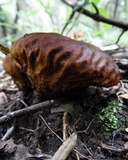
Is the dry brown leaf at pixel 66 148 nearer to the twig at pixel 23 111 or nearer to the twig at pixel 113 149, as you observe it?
the twig at pixel 113 149

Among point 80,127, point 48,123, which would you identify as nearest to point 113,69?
point 80,127

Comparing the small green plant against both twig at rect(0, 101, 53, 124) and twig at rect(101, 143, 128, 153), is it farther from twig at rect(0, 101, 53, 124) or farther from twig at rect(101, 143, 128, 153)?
twig at rect(0, 101, 53, 124)

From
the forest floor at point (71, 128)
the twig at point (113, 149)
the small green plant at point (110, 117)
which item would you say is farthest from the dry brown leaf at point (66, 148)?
the small green plant at point (110, 117)

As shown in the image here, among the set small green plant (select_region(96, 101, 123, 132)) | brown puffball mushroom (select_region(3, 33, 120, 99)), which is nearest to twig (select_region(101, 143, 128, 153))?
small green plant (select_region(96, 101, 123, 132))

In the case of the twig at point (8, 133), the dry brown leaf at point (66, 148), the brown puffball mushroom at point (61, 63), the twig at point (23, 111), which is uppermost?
the brown puffball mushroom at point (61, 63)

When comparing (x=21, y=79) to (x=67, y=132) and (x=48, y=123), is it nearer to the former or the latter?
(x=48, y=123)

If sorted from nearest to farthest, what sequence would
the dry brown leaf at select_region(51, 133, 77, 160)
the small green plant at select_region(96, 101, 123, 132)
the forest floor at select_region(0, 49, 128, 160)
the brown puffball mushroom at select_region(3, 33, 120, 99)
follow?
the dry brown leaf at select_region(51, 133, 77, 160)
the forest floor at select_region(0, 49, 128, 160)
the brown puffball mushroom at select_region(3, 33, 120, 99)
the small green plant at select_region(96, 101, 123, 132)

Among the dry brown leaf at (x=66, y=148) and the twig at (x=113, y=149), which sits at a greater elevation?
the dry brown leaf at (x=66, y=148)
